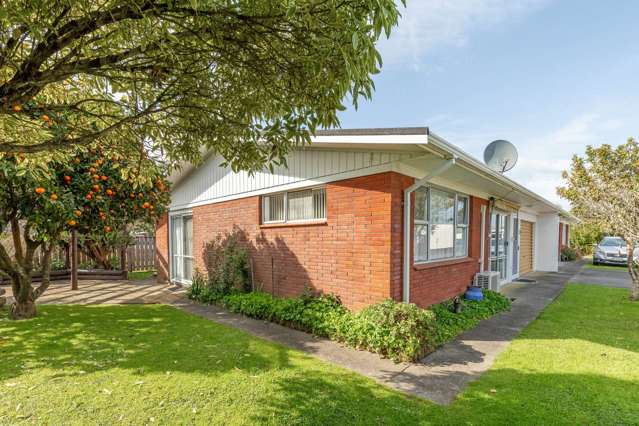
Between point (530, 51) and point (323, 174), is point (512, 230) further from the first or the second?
point (323, 174)

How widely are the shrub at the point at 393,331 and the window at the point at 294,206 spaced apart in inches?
90.0

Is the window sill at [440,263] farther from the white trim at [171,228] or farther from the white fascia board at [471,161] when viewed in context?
the white trim at [171,228]

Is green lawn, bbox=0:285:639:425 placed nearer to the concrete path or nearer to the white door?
the concrete path

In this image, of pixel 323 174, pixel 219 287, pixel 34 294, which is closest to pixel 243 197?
pixel 219 287

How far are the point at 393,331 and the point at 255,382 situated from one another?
2.09 m

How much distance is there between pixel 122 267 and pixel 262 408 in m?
12.2

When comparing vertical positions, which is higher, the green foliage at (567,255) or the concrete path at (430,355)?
the concrete path at (430,355)

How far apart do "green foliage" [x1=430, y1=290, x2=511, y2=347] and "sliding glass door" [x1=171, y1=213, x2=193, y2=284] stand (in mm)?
8301

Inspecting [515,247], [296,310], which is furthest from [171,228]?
[515,247]

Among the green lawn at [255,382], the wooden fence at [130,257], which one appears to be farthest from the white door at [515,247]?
the wooden fence at [130,257]

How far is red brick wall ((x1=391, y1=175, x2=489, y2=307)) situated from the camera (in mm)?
5461

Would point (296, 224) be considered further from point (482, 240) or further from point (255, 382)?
point (482, 240)

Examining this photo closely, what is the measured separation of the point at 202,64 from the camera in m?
2.78

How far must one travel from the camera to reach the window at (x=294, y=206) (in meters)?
6.70
